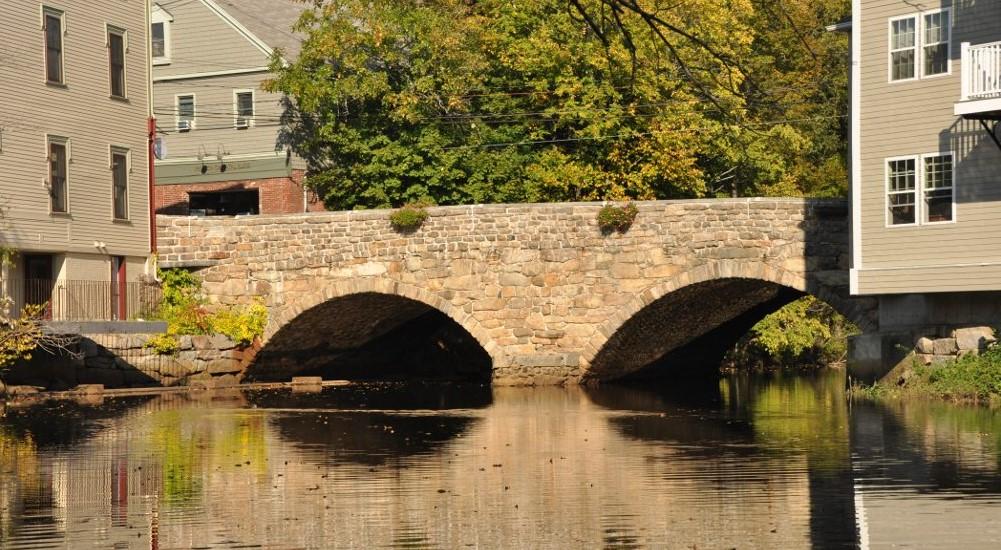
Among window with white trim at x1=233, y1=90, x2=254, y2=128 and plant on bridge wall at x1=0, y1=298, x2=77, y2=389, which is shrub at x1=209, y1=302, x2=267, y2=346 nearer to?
plant on bridge wall at x1=0, y1=298, x2=77, y2=389

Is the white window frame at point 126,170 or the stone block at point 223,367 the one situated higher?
the white window frame at point 126,170

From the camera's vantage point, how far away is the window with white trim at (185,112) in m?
47.2

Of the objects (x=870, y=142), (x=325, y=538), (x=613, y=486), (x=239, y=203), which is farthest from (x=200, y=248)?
(x=325, y=538)

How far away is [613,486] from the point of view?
16.9 metres

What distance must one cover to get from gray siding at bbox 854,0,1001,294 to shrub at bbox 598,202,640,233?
5.47 meters

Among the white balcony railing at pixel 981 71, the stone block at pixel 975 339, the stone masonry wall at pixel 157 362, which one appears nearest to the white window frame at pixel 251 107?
the stone masonry wall at pixel 157 362

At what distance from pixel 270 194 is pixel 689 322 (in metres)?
12.7

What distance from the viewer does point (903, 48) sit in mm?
30391

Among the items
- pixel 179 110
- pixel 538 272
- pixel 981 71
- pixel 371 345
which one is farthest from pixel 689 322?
pixel 179 110

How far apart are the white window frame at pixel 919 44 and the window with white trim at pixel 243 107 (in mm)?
20957

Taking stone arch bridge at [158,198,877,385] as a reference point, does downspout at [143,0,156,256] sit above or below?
above

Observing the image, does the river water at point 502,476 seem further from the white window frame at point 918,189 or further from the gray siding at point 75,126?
the gray siding at point 75,126

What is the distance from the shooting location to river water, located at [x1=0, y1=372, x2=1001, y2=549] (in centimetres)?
1357

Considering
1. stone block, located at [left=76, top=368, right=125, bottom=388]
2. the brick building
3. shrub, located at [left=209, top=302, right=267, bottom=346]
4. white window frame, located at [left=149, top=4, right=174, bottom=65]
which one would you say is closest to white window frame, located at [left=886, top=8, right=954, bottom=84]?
shrub, located at [left=209, top=302, right=267, bottom=346]
